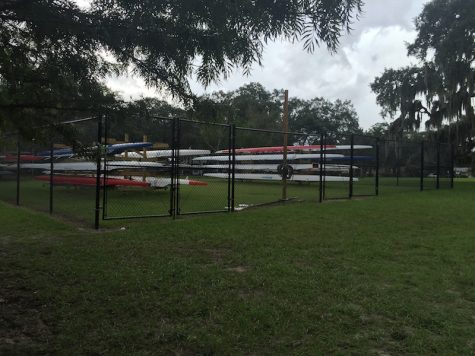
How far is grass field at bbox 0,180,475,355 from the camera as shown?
344cm

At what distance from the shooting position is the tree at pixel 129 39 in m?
2.81

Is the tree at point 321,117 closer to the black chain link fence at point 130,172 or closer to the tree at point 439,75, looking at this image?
the tree at point 439,75

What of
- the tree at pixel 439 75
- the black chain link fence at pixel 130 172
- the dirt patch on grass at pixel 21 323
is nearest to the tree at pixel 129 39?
the black chain link fence at pixel 130 172

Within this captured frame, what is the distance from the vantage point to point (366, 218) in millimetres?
10172

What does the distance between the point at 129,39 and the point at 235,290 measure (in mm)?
2667

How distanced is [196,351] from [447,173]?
77.5 ft

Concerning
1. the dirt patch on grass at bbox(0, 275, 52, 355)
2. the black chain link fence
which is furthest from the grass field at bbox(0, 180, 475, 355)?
the black chain link fence

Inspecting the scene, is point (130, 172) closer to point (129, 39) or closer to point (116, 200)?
point (116, 200)

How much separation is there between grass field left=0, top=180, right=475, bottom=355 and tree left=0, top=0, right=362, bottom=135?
1773mm

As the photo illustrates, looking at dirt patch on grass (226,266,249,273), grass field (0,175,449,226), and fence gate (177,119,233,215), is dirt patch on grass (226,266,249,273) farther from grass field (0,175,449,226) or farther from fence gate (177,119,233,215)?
grass field (0,175,449,226)

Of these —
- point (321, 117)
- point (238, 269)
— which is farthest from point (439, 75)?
point (321, 117)

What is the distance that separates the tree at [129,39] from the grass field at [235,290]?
177 cm

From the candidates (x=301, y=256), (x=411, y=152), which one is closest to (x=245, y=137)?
(x=411, y=152)

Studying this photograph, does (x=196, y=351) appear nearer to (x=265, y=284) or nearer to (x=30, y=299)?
(x=265, y=284)
